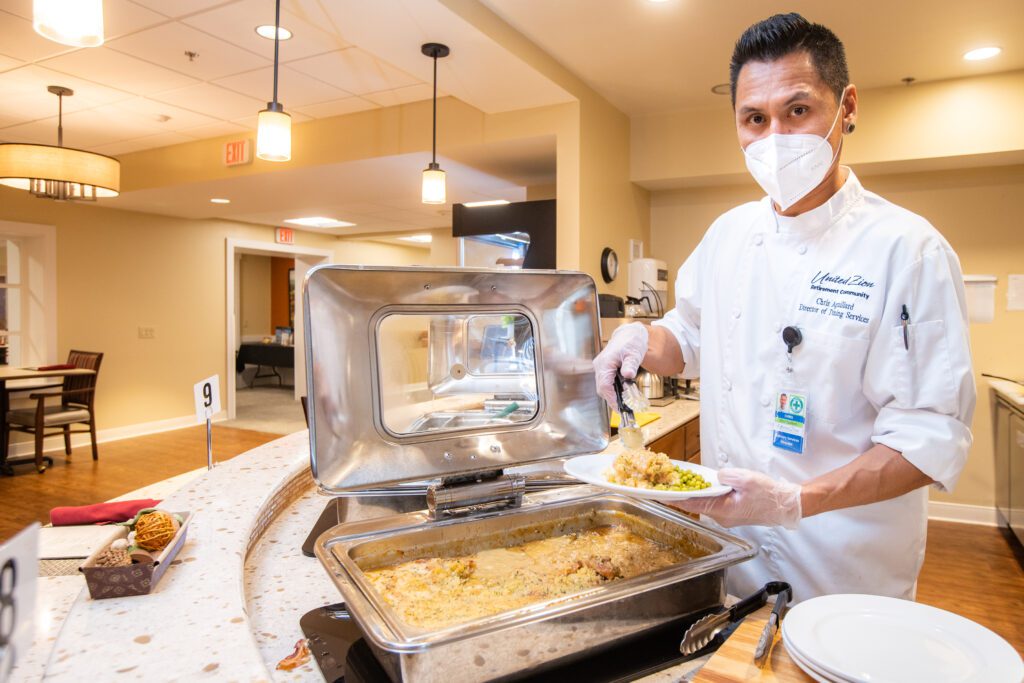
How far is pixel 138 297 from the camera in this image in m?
7.02

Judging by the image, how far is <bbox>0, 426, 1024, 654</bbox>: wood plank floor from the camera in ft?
9.45

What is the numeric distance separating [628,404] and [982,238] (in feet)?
13.9

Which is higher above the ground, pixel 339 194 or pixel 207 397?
pixel 339 194

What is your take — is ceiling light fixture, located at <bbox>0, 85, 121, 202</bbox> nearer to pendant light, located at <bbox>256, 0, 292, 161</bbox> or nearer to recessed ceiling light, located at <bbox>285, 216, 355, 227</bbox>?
pendant light, located at <bbox>256, 0, 292, 161</bbox>

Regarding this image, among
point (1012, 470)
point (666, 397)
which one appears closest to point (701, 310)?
point (666, 397)

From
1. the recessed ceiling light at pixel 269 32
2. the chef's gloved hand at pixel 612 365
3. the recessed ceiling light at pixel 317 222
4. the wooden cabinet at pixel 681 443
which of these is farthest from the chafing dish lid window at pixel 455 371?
the recessed ceiling light at pixel 317 222

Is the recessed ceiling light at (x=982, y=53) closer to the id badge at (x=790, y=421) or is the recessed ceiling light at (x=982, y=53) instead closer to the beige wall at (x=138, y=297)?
the id badge at (x=790, y=421)

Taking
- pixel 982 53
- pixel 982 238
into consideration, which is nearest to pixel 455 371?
pixel 982 53

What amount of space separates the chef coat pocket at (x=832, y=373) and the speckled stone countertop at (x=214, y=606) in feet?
1.89

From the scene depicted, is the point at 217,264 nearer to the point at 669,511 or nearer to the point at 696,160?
the point at 696,160

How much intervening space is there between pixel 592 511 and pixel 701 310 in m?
0.57

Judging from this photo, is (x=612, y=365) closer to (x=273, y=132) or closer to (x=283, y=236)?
(x=273, y=132)

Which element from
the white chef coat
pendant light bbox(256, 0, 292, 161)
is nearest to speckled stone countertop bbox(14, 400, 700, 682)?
the white chef coat

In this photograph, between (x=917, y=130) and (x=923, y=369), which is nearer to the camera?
(x=923, y=369)
